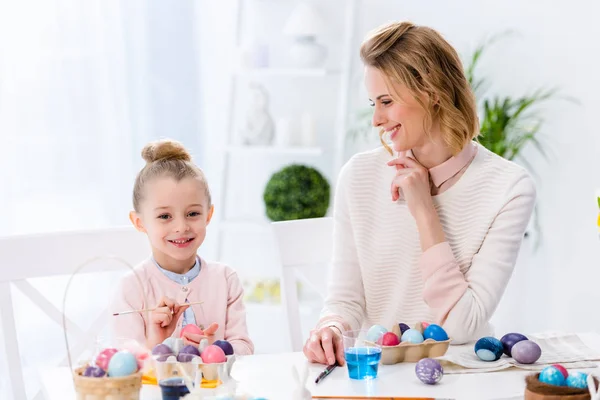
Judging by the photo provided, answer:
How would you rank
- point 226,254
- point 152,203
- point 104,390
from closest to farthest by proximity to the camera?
point 104,390 < point 152,203 < point 226,254

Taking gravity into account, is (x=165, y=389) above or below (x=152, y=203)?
below

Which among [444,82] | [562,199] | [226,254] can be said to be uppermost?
[444,82]

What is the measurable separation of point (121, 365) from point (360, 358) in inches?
19.1

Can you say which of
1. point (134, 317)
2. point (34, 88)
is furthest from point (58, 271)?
point (34, 88)

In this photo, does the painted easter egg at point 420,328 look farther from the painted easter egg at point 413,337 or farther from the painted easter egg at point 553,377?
the painted easter egg at point 553,377

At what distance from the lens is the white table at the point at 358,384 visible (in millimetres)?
1506

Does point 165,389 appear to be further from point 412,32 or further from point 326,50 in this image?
point 326,50

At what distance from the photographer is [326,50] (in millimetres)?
4344

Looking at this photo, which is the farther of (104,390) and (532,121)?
(532,121)

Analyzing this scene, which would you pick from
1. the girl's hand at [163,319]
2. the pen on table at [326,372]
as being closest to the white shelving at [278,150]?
the girl's hand at [163,319]

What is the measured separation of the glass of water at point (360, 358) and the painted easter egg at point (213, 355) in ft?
0.79

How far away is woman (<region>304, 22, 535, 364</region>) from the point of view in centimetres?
196

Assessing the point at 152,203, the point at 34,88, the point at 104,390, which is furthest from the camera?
the point at 34,88

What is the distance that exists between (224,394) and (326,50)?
3.17 meters
